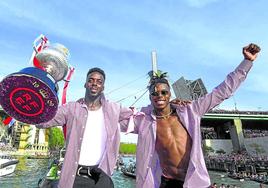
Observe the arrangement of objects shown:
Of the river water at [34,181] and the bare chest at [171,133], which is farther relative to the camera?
the river water at [34,181]

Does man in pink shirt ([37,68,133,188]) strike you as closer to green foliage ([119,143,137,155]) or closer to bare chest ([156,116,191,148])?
bare chest ([156,116,191,148])

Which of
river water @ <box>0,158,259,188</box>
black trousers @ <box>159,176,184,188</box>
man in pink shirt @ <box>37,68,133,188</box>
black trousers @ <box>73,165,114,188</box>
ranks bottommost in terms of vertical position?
river water @ <box>0,158,259,188</box>

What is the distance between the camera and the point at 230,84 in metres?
4.23

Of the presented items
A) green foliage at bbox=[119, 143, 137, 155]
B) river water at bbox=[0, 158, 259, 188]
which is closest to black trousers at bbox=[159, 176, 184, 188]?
river water at bbox=[0, 158, 259, 188]

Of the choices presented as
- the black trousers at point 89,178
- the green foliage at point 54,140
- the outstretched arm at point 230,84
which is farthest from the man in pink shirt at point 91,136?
the green foliage at point 54,140

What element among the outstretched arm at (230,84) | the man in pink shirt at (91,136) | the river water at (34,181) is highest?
the outstretched arm at (230,84)

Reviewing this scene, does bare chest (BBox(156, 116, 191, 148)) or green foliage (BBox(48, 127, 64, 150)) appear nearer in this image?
bare chest (BBox(156, 116, 191, 148))

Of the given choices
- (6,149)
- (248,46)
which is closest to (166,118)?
(248,46)

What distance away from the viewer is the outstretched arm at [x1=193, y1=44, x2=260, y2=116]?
423 centimetres

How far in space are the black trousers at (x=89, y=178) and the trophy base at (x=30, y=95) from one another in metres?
0.84

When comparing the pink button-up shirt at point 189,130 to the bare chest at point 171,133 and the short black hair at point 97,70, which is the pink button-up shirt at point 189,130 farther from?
the short black hair at point 97,70

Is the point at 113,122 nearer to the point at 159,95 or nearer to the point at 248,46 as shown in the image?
the point at 159,95

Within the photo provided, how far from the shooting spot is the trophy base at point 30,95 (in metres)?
3.59

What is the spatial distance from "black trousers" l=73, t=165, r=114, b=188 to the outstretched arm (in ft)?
5.49
